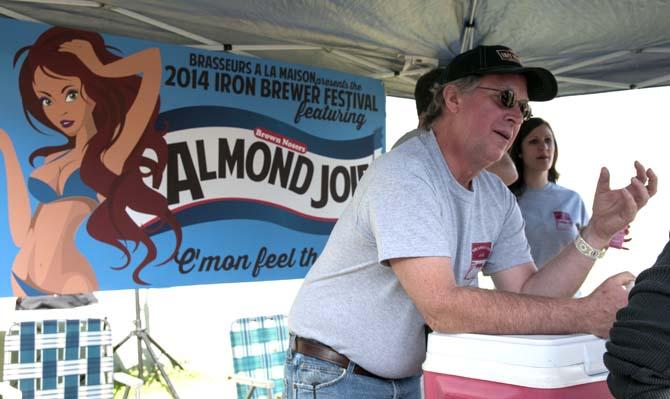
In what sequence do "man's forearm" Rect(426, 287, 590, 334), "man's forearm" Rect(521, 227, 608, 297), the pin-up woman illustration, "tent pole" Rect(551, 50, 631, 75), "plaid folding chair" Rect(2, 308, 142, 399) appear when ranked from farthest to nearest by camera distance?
"tent pole" Rect(551, 50, 631, 75) < "plaid folding chair" Rect(2, 308, 142, 399) < the pin-up woman illustration < "man's forearm" Rect(521, 227, 608, 297) < "man's forearm" Rect(426, 287, 590, 334)

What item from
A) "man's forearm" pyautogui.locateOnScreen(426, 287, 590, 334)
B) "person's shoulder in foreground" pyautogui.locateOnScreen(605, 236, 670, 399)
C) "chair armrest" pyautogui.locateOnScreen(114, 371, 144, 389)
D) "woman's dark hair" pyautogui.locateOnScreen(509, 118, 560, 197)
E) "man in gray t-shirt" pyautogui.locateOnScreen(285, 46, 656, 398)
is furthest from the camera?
"woman's dark hair" pyautogui.locateOnScreen(509, 118, 560, 197)

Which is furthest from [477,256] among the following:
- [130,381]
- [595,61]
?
[595,61]

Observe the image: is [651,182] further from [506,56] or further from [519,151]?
[519,151]

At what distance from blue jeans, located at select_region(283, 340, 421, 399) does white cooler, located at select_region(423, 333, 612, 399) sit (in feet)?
1.17

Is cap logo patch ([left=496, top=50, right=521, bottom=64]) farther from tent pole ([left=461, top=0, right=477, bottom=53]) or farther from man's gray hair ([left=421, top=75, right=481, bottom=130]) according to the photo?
tent pole ([left=461, top=0, right=477, bottom=53])

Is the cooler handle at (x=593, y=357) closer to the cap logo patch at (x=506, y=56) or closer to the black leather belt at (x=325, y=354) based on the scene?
the black leather belt at (x=325, y=354)

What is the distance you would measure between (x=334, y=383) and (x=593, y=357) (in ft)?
2.10

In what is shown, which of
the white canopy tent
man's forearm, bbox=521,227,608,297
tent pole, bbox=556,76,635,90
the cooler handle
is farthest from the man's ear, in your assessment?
tent pole, bbox=556,76,635,90

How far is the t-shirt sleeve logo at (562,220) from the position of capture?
142 inches

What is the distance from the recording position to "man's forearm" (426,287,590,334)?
1.38 metres

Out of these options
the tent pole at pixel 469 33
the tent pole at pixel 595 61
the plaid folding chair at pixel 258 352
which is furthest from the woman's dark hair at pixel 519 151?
the plaid folding chair at pixel 258 352

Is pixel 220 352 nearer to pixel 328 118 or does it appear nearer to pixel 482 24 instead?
pixel 328 118

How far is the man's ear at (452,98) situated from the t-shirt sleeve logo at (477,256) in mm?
323

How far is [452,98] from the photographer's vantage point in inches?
69.4
